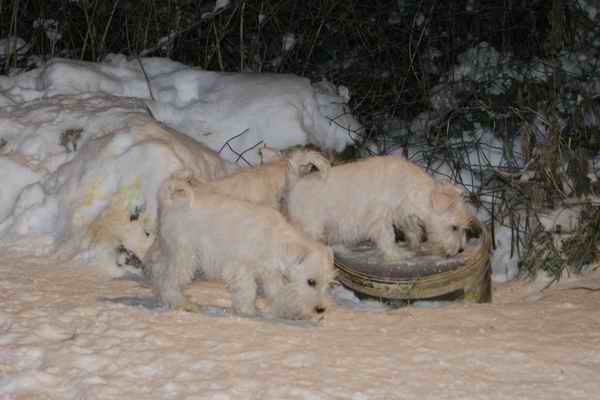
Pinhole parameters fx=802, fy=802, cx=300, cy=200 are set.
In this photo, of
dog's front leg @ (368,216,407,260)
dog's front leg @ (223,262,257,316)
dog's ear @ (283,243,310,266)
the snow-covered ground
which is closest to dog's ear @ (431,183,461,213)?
dog's front leg @ (368,216,407,260)

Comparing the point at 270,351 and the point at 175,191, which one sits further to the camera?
the point at 175,191

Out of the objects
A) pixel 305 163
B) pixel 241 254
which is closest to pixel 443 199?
pixel 305 163

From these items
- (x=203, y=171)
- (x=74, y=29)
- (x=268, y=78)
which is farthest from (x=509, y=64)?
(x=74, y=29)

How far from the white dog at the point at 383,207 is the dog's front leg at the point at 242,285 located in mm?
1438

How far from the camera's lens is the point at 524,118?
29.4 ft

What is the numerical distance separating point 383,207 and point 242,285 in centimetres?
174

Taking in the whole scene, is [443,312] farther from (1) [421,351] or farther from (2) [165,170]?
(2) [165,170]

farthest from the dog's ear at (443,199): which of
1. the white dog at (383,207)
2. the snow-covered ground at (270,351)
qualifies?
the snow-covered ground at (270,351)

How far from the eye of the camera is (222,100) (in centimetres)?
910

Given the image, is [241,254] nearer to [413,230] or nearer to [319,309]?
[319,309]

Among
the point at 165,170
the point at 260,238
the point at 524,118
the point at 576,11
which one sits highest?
the point at 576,11

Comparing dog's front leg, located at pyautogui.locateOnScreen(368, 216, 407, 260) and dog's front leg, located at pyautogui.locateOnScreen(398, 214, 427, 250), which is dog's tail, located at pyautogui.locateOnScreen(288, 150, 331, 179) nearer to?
dog's front leg, located at pyautogui.locateOnScreen(368, 216, 407, 260)

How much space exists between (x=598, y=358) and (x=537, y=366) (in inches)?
19.3

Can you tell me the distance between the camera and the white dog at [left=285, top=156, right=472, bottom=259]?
6629mm
